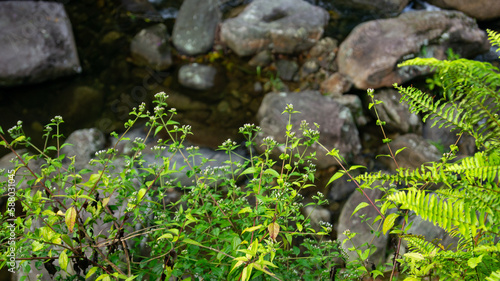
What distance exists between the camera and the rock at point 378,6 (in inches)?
241

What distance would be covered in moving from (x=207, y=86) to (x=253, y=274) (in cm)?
388

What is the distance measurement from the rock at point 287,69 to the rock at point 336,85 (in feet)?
1.52

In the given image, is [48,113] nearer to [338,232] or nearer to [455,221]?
[338,232]

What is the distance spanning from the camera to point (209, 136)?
4.91m

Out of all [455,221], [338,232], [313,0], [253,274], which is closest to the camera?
[455,221]

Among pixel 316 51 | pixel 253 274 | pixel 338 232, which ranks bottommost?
pixel 338 232

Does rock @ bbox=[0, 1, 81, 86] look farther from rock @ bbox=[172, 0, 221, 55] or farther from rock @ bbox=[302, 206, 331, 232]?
rock @ bbox=[302, 206, 331, 232]

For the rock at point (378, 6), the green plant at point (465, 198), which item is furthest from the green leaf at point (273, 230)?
the rock at point (378, 6)

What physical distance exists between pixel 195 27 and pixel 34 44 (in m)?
2.25

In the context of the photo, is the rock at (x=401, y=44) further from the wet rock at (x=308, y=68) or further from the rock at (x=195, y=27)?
the rock at (x=195, y=27)

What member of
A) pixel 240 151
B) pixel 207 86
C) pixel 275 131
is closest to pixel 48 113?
pixel 207 86

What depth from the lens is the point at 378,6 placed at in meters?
6.20

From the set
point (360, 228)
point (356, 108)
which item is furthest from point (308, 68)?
point (360, 228)

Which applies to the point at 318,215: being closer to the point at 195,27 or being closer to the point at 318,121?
the point at 318,121
